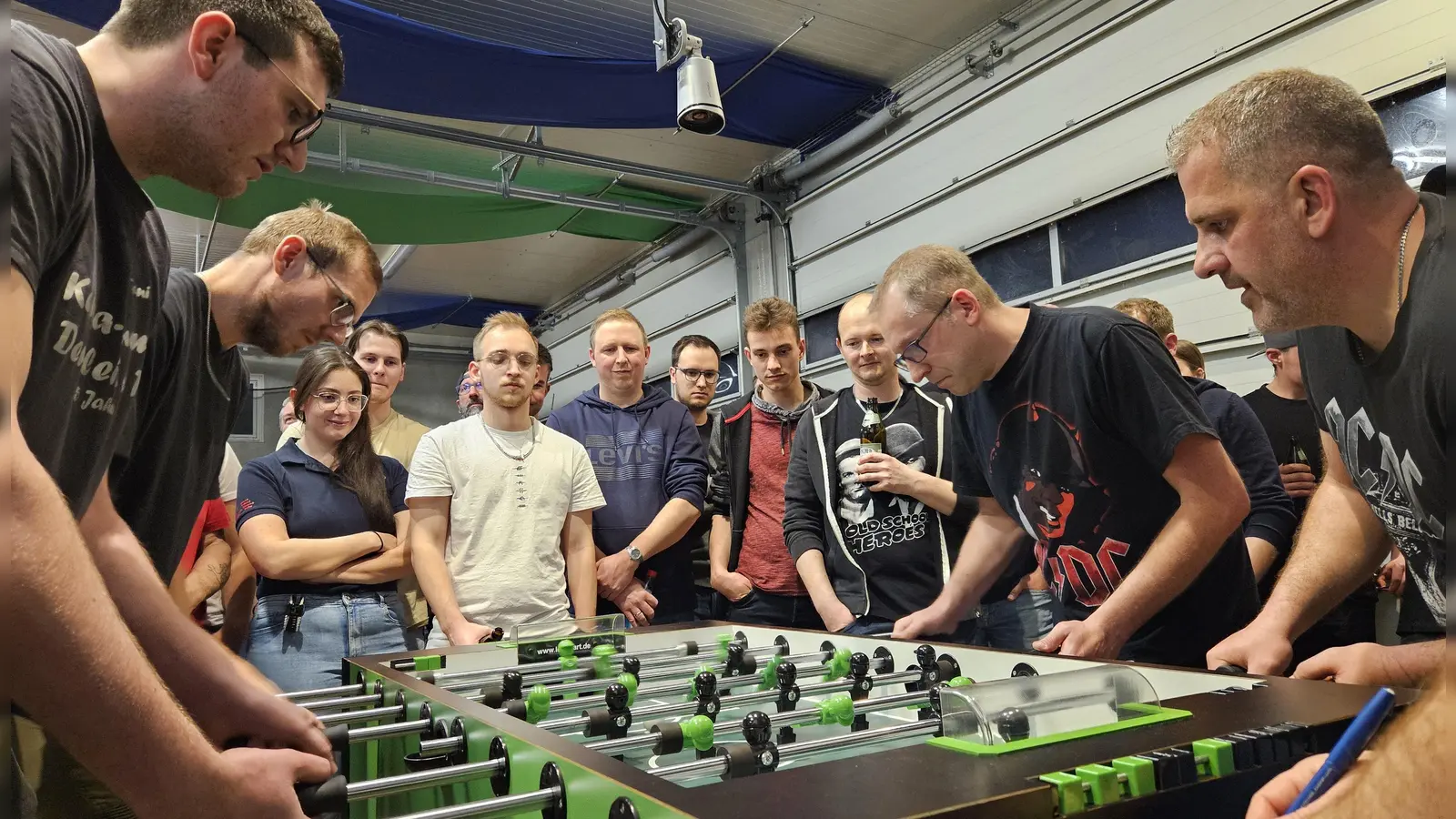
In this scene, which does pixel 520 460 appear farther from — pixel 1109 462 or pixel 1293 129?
pixel 1293 129

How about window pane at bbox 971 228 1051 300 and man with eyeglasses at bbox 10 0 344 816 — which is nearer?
man with eyeglasses at bbox 10 0 344 816

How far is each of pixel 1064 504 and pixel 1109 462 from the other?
15 cm

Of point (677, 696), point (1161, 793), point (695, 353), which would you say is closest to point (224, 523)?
point (695, 353)

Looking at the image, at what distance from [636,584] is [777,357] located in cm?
102

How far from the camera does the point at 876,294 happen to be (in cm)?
251

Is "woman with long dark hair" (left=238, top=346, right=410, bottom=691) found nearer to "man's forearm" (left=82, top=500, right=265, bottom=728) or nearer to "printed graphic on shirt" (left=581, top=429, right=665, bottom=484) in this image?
"printed graphic on shirt" (left=581, top=429, right=665, bottom=484)

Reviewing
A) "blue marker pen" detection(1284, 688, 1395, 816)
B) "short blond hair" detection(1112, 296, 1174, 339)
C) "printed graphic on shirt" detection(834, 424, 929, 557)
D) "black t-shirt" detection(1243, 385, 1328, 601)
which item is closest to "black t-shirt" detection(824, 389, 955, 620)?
"printed graphic on shirt" detection(834, 424, 929, 557)

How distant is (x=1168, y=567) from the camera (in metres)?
1.80

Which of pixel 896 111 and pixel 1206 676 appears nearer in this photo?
pixel 1206 676

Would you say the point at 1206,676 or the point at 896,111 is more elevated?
the point at 896,111

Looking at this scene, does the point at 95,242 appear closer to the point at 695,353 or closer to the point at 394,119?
the point at 695,353

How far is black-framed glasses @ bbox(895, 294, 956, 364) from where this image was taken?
7.36 ft

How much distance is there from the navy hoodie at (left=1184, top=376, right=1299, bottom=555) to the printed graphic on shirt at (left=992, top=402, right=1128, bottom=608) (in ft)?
3.08

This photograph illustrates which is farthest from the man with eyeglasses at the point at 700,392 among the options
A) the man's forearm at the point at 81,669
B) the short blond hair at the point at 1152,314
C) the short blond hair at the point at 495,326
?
the man's forearm at the point at 81,669
